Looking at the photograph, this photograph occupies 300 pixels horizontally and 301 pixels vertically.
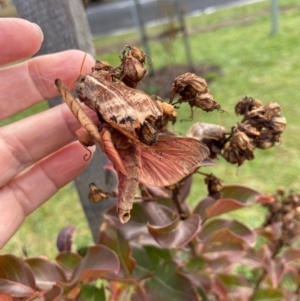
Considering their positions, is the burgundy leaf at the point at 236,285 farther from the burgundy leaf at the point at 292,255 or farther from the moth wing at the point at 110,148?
the moth wing at the point at 110,148

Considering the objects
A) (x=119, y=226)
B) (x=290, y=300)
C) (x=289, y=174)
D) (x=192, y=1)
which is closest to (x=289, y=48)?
(x=289, y=174)

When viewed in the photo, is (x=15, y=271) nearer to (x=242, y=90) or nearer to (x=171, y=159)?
(x=171, y=159)

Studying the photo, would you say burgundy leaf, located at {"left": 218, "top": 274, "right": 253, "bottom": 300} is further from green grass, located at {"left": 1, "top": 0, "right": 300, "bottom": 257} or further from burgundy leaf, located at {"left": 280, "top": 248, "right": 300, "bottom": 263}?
green grass, located at {"left": 1, "top": 0, "right": 300, "bottom": 257}

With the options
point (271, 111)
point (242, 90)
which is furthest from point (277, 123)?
point (242, 90)

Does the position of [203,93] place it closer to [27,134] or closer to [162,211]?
[162,211]

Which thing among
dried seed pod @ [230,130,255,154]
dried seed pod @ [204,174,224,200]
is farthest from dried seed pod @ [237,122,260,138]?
dried seed pod @ [204,174,224,200]

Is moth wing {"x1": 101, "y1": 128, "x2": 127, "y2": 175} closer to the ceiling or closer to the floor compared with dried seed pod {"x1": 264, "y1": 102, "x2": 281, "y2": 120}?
closer to the ceiling
